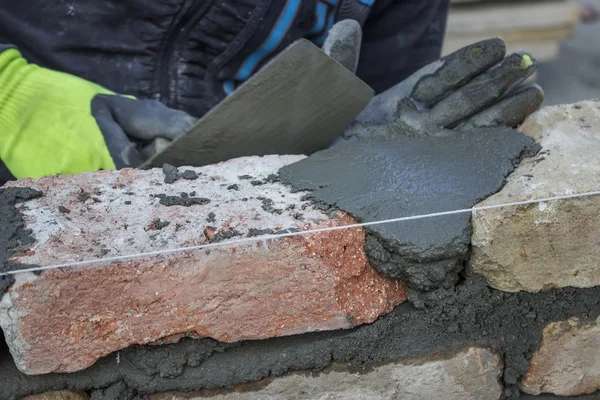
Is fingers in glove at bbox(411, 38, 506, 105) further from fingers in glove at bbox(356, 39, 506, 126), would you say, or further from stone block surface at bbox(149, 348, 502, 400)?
stone block surface at bbox(149, 348, 502, 400)

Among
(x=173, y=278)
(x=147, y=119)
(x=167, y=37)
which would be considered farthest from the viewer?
(x=167, y=37)

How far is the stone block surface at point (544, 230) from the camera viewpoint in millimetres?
1381

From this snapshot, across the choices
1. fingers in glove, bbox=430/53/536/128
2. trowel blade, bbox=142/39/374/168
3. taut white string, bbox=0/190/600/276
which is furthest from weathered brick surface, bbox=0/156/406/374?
fingers in glove, bbox=430/53/536/128

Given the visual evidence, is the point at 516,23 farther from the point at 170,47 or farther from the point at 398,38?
the point at 170,47

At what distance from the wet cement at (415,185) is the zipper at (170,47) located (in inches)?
26.0

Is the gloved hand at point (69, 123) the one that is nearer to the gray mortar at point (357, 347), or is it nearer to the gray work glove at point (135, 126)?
the gray work glove at point (135, 126)

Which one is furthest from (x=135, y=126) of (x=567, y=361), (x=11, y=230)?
(x=567, y=361)

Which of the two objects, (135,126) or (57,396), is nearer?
(57,396)

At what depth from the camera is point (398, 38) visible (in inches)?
97.7

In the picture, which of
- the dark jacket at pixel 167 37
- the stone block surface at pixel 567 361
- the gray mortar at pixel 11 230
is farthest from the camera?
the dark jacket at pixel 167 37

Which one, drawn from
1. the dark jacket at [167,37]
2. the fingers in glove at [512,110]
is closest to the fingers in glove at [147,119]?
the dark jacket at [167,37]

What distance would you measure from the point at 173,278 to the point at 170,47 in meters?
0.96

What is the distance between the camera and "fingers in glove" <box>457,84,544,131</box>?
169cm

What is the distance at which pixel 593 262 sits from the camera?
1451mm
